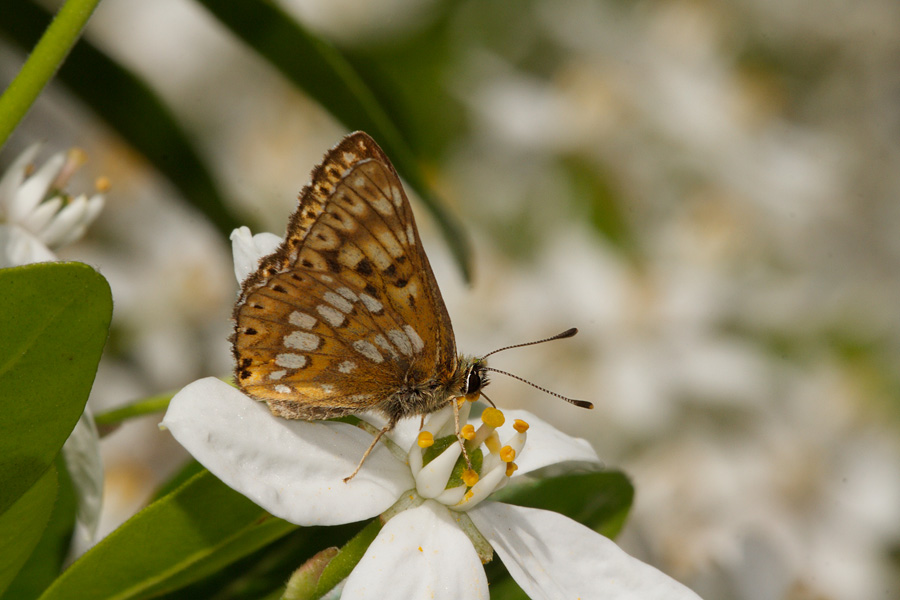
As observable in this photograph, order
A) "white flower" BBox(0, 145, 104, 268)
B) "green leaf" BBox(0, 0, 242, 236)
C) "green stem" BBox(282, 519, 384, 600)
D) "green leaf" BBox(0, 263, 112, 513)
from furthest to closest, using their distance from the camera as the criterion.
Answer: "green leaf" BBox(0, 0, 242, 236), "white flower" BBox(0, 145, 104, 268), "green stem" BBox(282, 519, 384, 600), "green leaf" BBox(0, 263, 112, 513)

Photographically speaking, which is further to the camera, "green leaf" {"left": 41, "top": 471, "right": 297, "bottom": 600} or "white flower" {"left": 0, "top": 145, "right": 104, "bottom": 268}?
"white flower" {"left": 0, "top": 145, "right": 104, "bottom": 268}

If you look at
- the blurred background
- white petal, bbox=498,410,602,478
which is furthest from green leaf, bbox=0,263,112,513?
the blurred background

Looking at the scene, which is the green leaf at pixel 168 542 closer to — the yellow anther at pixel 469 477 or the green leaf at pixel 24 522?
the green leaf at pixel 24 522

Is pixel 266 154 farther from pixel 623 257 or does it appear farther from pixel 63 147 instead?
pixel 623 257

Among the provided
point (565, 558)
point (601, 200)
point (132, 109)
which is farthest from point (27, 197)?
point (601, 200)

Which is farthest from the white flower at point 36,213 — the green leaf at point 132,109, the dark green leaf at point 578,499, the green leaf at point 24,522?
the dark green leaf at point 578,499

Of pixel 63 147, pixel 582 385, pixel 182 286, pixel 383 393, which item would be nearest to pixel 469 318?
pixel 582 385

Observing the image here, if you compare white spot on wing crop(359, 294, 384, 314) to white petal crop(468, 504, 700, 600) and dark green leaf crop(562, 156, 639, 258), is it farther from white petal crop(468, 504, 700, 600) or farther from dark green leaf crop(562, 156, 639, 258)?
dark green leaf crop(562, 156, 639, 258)
